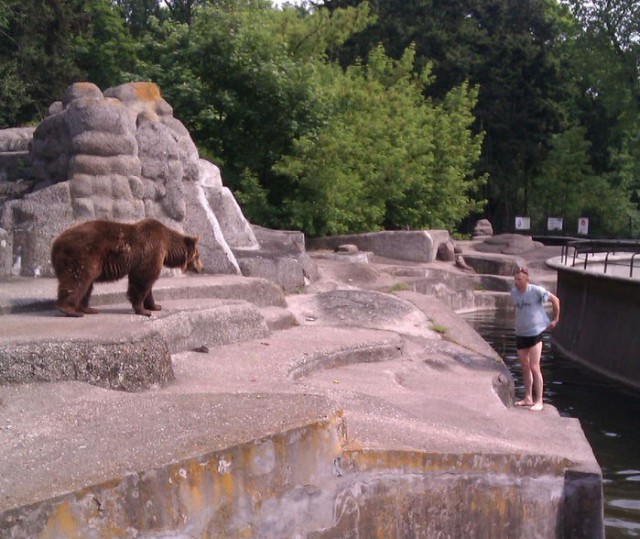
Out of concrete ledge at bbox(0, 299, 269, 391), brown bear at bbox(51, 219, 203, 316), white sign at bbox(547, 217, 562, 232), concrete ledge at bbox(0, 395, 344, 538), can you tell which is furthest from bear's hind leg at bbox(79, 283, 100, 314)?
white sign at bbox(547, 217, 562, 232)

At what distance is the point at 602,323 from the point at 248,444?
12.2 metres

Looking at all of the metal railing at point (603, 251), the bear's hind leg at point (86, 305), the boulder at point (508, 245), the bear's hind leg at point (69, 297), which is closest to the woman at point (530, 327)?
the bear's hind leg at point (86, 305)

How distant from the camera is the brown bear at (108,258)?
746 centimetres

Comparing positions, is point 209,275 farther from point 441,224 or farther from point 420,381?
point 441,224

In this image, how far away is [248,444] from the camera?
16.1 feet

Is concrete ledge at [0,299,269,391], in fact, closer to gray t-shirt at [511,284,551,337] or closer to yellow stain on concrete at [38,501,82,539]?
yellow stain on concrete at [38,501,82,539]

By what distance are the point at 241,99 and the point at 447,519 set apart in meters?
15.5

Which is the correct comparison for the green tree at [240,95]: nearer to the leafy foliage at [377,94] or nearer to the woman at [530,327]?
the leafy foliage at [377,94]

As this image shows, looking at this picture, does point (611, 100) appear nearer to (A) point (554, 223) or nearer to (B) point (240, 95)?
(A) point (554, 223)

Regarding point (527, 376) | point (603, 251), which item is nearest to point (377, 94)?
point (603, 251)

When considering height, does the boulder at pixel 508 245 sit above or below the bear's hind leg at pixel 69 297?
below

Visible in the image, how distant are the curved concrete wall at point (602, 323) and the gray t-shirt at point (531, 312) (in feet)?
18.5

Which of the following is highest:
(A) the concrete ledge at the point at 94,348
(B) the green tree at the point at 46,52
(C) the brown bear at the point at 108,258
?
(B) the green tree at the point at 46,52

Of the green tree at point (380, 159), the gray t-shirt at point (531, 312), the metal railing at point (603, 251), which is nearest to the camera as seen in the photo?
the gray t-shirt at point (531, 312)
